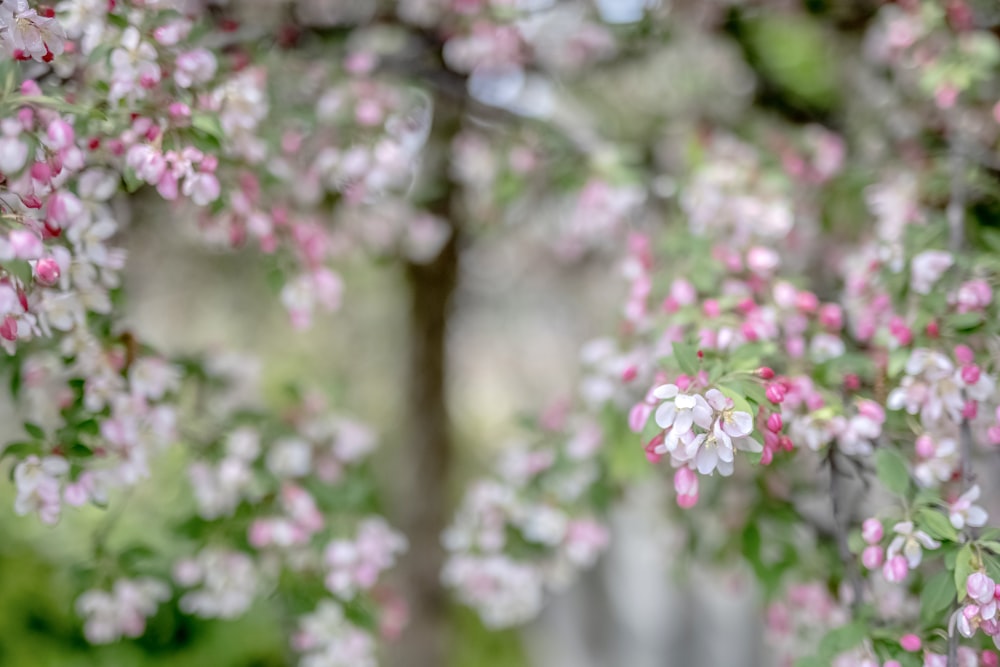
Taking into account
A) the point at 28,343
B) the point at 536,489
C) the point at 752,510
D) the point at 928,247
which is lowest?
the point at 536,489

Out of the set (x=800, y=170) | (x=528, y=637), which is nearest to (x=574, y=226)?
(x=800, y=170)

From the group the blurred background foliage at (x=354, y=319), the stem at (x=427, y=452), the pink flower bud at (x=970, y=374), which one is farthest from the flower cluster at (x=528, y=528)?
the stem at (x=427, y=452)

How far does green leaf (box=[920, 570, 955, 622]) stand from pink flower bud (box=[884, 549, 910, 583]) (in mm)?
38

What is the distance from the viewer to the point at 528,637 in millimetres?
5680

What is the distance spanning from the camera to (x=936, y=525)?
1194mm

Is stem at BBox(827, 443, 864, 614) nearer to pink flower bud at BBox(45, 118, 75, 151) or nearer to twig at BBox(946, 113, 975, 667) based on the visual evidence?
twig at BBox(946, 113, 975, 667)

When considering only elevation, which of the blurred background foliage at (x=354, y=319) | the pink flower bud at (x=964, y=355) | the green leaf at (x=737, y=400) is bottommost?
the blurred background foliage at (x=354, y=319)

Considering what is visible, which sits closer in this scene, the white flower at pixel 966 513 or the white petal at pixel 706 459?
the white petal at pixel 706 459

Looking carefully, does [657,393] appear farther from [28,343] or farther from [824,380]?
[28,343]

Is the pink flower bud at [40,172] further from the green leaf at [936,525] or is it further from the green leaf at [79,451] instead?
the green leaf at [936,525]

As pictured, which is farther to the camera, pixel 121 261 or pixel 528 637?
pixel 528 637

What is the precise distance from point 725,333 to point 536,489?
0.77 meters

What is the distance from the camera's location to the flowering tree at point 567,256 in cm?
125

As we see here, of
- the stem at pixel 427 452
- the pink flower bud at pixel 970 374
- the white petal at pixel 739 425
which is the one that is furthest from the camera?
the stem at pixel 427 452
